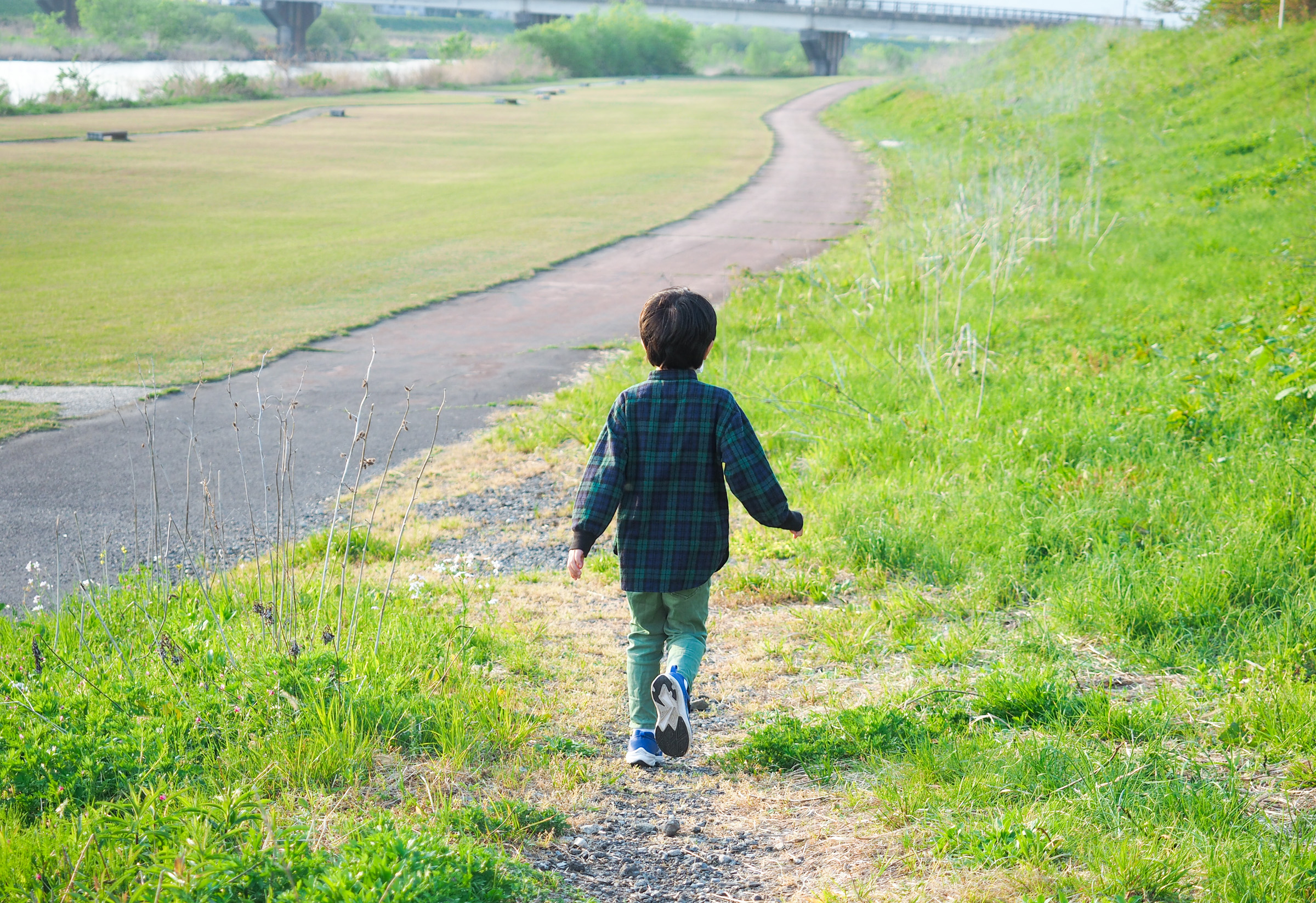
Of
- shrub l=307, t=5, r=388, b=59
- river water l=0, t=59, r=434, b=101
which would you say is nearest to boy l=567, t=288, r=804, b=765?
river water l=0, t=59, r=434, b=101

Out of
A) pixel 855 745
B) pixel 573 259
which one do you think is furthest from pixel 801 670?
pixel 573 259

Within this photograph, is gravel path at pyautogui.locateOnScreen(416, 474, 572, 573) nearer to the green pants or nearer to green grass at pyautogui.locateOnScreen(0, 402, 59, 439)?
the green pants

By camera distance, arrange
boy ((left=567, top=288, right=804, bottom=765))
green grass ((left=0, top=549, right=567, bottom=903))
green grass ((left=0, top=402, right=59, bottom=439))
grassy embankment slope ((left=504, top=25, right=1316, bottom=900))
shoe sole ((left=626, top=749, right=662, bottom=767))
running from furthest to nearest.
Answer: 1. green grass ((left=0, top=402, right=59, bottom=439))
2. shoe sole ((left=626, top=749, right=662, bottom=767))
3. boy ((left=567, top=288, right=804, bottom=765))
4. grassy embankment slope ((left=504, top=25, right=1316, bottom=900))
5. green grass ((left=0, top=549, right=567, bottom=903))

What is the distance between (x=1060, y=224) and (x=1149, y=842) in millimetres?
12839

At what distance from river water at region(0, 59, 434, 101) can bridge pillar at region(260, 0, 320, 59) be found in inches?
403

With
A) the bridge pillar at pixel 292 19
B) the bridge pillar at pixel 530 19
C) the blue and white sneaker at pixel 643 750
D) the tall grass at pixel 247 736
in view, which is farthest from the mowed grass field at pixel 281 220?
the bridge pillar at pixel 530 19

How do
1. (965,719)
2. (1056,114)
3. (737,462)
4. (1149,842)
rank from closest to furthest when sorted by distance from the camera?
1. (1149,842)
2. (737,462)
3. (965,719)
4. (1056,114)

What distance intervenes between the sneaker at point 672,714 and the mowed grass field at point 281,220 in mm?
7277

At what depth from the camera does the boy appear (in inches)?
135

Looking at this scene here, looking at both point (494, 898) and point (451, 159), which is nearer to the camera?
point (494, 898)

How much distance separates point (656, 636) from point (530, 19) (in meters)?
99.9

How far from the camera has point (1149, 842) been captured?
9.05ft

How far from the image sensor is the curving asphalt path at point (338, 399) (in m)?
6.21

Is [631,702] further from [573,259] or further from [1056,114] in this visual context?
[1056,114]
